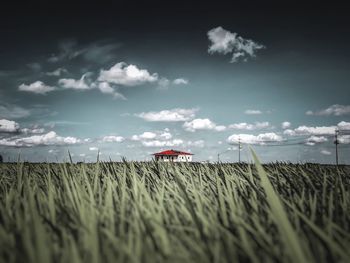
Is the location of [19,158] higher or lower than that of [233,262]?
higher

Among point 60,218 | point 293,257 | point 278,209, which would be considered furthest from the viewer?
point 60,218

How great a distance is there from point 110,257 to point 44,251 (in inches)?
6.1

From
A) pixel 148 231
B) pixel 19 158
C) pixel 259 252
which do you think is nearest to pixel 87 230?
pixel 148 231

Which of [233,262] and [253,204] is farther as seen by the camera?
[253,204]

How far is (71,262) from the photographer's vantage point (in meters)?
0.78

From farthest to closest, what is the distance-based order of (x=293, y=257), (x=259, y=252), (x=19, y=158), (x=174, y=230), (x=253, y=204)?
(x=19, y=158), (x=253, y=204), (x=174, y=230), (x=259, y=252), (x=293, y=257)

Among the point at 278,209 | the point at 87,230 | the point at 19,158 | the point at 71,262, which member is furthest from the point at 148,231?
the point at 19,158

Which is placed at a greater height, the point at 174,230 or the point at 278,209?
the point at 278,209

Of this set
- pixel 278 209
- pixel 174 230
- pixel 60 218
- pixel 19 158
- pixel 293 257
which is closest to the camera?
pixel 293 257

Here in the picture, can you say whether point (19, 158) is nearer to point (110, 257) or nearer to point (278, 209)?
point (110, 257)

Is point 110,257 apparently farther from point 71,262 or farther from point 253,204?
point 253,204

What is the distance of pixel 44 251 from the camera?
760mm

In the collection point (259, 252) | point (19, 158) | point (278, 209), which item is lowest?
point (259, 252)

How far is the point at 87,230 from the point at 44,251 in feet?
0.77
